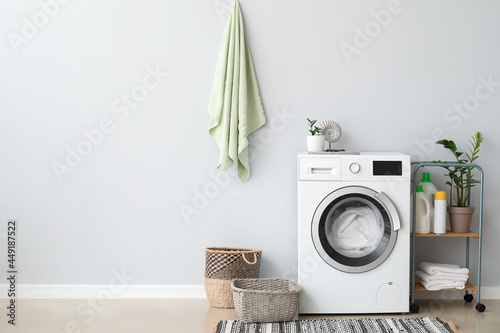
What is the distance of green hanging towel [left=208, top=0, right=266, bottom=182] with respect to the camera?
3.39 metres

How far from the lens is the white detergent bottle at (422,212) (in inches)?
130

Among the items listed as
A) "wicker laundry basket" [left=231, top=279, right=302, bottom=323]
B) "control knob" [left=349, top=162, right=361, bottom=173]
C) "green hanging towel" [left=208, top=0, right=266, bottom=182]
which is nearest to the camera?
"wicker laundry basket" [left=231, top=279, right=302, bottom=323]

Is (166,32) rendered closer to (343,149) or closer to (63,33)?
(63,33)

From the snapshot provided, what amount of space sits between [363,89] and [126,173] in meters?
1.46

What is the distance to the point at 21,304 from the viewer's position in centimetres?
339

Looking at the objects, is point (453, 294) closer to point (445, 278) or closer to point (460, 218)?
point (445, 278)

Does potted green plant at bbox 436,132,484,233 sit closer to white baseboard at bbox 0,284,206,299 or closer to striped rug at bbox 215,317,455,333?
striped rug at bbox 215,317,455,333

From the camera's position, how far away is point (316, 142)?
10.7 ft

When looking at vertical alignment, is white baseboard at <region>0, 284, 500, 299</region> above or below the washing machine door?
below

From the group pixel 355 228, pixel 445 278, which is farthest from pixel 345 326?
pixel 445 278
